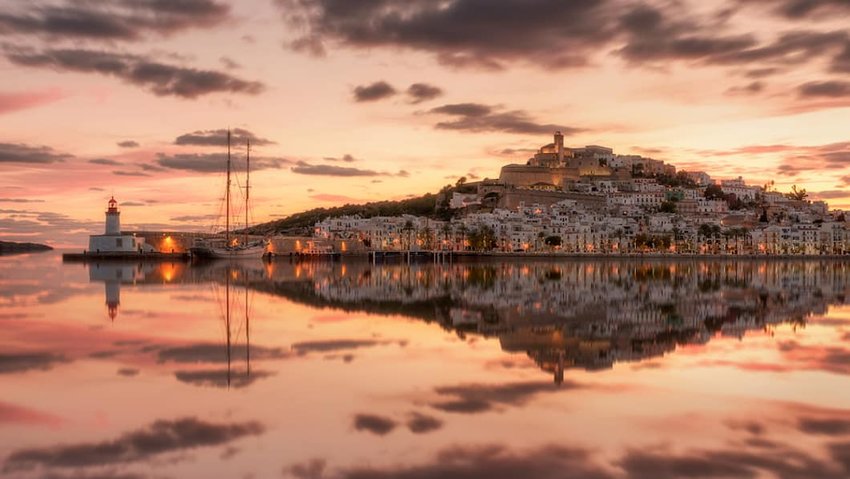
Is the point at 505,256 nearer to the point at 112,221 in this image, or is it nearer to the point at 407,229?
the point at 407,229

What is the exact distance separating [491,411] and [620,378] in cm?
263

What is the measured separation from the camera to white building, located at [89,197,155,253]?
71312 millimetres

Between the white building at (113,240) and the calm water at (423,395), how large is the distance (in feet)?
181

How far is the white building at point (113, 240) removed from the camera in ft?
234

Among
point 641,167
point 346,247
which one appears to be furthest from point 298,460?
point 641,167

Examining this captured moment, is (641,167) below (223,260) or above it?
above

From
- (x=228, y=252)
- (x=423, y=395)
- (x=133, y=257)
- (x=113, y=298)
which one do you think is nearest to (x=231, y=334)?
(x=423, y=395)

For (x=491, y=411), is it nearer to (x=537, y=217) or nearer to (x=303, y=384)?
(x=303, y=384)

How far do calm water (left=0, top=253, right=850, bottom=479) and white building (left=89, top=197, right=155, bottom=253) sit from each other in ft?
181

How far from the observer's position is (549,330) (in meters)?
15.7

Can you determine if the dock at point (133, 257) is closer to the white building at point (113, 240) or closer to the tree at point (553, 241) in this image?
the white building at point (113, 240)

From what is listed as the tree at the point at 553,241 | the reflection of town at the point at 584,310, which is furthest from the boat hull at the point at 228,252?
the reflection of town at the point at 584,310

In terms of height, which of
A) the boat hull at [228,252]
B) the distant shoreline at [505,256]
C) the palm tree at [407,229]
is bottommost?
the distant shoreline at [505,256]

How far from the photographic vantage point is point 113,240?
71.8 metres
